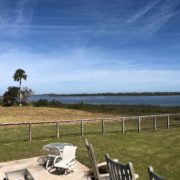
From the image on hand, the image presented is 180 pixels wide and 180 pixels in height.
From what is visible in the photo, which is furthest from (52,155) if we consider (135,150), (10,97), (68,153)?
(10,97)

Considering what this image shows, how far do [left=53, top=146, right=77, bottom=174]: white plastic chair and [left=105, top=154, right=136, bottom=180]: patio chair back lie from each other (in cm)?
377

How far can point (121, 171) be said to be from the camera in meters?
4.47

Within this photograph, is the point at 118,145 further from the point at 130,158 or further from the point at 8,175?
the point at 8,175

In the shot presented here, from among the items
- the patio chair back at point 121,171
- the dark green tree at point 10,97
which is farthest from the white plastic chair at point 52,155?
the dark green tree at point 10,97

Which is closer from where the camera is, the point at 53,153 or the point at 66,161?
the point at 66,161

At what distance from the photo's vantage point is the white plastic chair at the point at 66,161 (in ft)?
28.1

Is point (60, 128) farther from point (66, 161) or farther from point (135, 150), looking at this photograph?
point (66, 161)

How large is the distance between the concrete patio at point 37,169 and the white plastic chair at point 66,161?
0.19 meters

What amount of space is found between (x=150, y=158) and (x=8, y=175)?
4.76 meters

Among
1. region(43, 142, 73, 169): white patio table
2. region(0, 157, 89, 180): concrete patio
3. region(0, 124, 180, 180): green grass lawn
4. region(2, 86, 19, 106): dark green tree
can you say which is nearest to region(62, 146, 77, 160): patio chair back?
region(43, 142, 73, 169): white patio table

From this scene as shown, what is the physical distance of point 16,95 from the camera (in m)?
61.8

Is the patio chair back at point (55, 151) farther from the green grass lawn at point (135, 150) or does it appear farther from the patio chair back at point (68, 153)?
the green grass lawn at point (135, 150)

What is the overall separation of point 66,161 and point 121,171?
15.2 feet

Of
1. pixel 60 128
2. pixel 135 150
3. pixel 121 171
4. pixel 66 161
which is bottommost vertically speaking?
pixel 60 128
